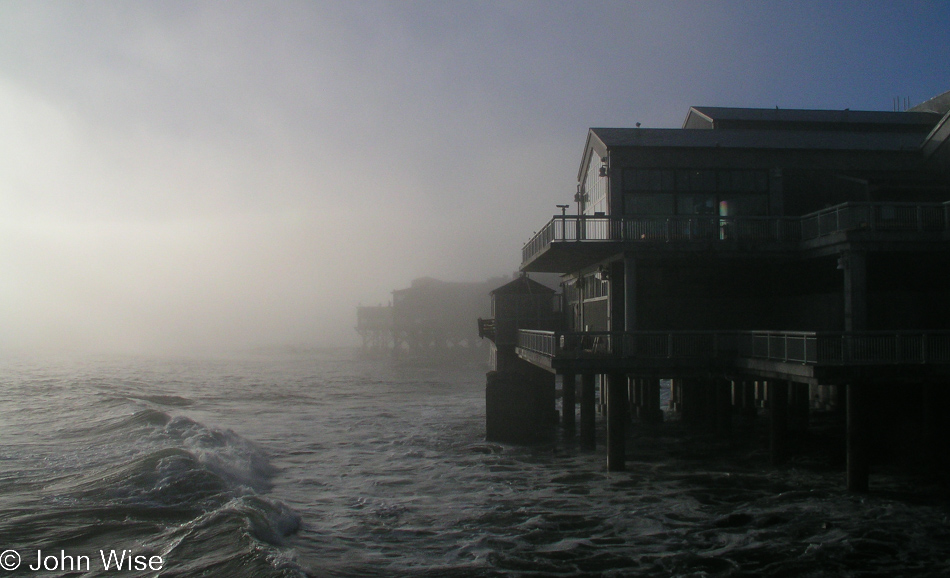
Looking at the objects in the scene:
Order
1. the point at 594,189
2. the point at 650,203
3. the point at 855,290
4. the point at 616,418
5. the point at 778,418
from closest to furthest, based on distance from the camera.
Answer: the point at 855,290, the point at 778,418, the point at 616,418, the point at 650,203, the point at 594,189

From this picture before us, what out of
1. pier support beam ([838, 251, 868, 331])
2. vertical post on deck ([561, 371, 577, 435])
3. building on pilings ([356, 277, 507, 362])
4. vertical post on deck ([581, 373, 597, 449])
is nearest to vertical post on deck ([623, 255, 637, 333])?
vertical post on deck ([581, 373, 597, 449])

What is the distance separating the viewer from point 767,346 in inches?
691

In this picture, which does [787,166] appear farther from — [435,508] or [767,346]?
[435,508]

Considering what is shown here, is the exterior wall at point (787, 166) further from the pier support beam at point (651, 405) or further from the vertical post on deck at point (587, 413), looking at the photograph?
the pier support beam at point (651, 405)

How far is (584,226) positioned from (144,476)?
1480cm

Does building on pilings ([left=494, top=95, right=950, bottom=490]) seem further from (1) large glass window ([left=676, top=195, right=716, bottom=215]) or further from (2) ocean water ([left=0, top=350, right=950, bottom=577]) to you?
(2) ocean water ([left=0, top=350, right=950, bottom=577])

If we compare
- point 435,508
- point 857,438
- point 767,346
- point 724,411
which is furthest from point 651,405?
point 435,508

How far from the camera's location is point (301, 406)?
142 feet

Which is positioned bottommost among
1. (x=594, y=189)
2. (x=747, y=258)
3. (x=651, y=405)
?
(x=651, y=405)

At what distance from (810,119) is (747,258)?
11.8 m

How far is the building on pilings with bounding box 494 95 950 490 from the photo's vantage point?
18.8 m

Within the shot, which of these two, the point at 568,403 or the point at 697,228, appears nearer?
the point at 697,228

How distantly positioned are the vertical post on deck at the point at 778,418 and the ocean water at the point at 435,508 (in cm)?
51

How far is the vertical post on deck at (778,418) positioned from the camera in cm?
1875
